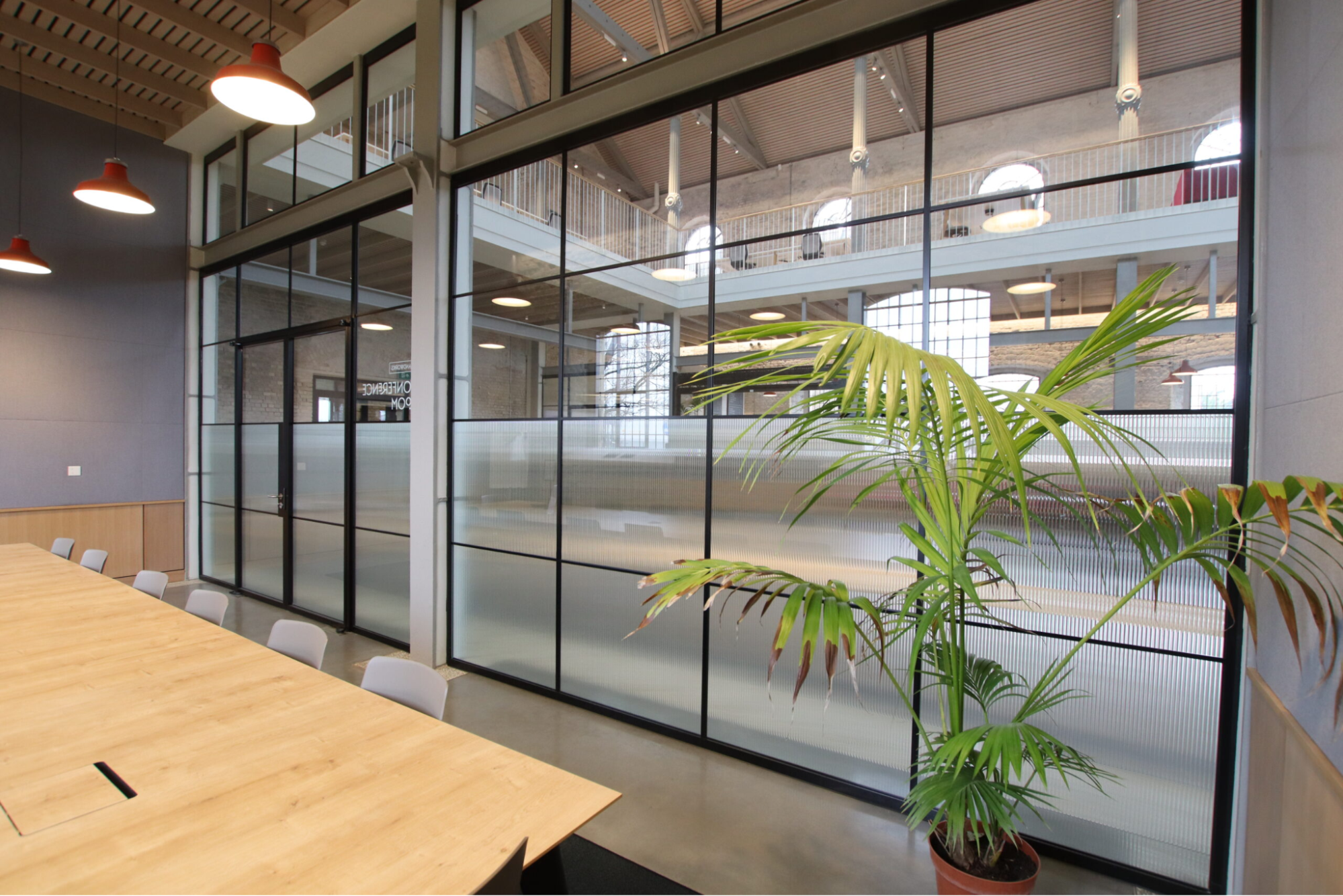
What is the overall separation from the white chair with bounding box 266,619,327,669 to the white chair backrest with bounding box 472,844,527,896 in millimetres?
1699

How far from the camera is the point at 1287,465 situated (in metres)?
1.80

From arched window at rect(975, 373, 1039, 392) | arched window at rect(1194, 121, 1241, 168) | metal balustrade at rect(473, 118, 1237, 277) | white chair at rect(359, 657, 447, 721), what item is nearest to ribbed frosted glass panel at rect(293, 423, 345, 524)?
metal balustrade at rect(473, 118, 1237, 277)

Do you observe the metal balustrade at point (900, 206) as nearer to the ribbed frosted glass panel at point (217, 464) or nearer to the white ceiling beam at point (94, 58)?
the white ceiling beam at point (94, 58)

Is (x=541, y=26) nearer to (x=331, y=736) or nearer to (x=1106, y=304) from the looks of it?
(x=1106, y=304)

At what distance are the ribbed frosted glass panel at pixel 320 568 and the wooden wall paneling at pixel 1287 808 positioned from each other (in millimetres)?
5580

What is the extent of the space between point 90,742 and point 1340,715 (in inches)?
126

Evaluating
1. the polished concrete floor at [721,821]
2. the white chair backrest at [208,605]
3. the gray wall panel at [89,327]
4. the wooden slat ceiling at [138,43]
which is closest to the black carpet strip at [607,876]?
the polished concrete floor at [721,821]

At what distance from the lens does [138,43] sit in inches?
189

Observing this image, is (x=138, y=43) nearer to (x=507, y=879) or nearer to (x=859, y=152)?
(x=859, y=152)

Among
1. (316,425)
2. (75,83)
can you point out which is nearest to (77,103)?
(75,83)

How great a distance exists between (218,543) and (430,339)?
4368 mm

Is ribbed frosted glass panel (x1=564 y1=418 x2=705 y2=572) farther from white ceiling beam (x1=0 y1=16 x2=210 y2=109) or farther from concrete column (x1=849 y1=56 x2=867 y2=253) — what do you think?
white ceiling beam (x1=0 y1=16 x2=210 y2=109)

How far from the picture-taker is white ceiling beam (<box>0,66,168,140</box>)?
534 centimetres

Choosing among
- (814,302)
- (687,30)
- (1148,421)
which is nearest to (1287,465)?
(1148,421)
